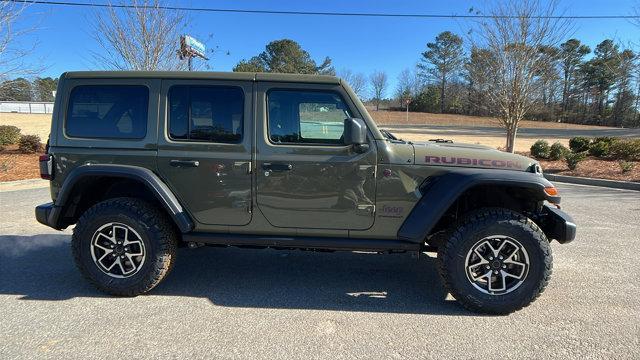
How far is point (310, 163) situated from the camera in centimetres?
347

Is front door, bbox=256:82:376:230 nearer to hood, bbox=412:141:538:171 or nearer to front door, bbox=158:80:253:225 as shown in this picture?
front door, bbox=158:80:253:225

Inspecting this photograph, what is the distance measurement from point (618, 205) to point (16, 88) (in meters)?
14.8

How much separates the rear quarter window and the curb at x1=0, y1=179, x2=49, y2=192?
7251mm

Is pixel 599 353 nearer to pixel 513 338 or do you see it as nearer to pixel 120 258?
pixel 513 338

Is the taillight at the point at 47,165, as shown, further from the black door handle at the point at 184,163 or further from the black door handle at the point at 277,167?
the black door handle at the point at 277,167

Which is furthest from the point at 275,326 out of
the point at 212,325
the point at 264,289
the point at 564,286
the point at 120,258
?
the point at 564,286

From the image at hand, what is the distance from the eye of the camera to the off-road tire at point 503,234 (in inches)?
133

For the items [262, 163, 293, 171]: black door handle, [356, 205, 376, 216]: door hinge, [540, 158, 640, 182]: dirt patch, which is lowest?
[540, 158, 640, 182]: dirt patch

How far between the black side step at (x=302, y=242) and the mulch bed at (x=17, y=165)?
30.6 ft

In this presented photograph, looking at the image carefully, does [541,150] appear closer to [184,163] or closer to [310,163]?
[310,163]

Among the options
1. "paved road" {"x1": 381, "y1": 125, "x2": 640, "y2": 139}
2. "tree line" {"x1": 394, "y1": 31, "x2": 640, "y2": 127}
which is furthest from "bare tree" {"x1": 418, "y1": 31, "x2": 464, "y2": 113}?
"paved road" {"x1": 381, "y1": 125, "x2": 640, "y2": 139}

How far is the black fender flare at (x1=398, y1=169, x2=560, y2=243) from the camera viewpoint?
3.30m

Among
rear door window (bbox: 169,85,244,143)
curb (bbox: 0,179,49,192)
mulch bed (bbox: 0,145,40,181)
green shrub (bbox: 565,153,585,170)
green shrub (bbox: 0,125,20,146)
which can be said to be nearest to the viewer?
rear door window (bbox: 169,85,244,143)

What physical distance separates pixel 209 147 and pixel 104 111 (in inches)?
39.4
